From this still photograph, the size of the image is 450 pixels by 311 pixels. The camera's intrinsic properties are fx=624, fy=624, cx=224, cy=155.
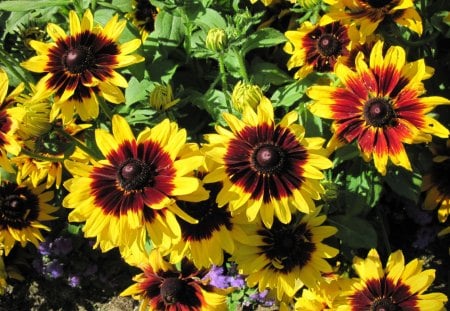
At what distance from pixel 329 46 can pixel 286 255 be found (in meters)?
0.67

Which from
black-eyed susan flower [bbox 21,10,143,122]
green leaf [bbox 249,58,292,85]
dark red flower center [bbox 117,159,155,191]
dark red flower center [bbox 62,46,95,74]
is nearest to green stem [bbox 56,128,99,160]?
black-eyed susan flower [bbox 21,10,143,122]

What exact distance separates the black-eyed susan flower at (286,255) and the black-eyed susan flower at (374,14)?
0.52 m

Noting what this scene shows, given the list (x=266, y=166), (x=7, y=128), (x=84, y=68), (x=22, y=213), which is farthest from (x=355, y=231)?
(x=22, y=213)

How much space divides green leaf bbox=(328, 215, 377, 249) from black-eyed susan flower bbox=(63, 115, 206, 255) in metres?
0.64

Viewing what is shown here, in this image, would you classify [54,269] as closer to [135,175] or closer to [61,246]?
[61,246]

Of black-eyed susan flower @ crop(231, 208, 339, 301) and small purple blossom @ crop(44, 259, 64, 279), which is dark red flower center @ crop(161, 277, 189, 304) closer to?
black-eyed susan flower @ crop(231, 208, 339, 301)

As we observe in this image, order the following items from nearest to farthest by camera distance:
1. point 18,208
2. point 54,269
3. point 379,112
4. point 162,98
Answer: point 379,112 < point 162,98 < point 18,208 < point 54,269

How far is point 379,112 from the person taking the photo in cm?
155

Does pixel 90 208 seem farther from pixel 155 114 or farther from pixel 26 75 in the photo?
pixel 26 75

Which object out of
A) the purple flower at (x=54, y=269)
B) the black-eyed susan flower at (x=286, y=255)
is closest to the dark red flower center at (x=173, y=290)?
the black-eyed susan flower at (x=286, y=255)

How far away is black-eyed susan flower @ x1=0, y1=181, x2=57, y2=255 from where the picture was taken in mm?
2146

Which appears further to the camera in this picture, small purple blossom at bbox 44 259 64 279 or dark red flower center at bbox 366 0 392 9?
small purple blossom at bbox 44 259 64 279

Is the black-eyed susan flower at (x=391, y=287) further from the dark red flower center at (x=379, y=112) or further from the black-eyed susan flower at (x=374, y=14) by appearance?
the black-eyed susan flower at (x=374, y=14)

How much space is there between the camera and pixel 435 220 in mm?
2354
